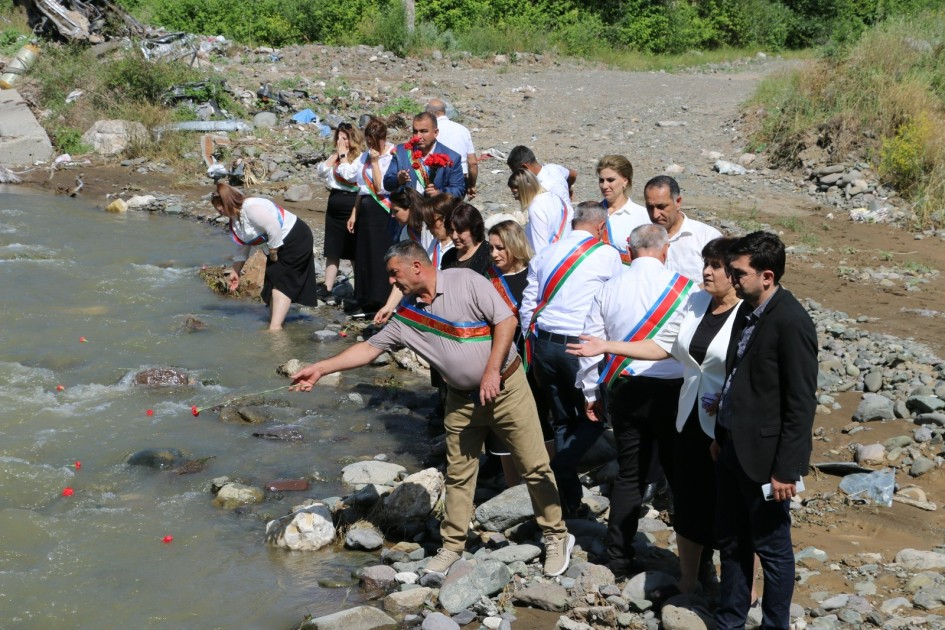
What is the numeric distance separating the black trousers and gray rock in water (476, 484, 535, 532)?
2.19 feet

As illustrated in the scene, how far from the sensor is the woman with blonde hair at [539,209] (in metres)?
6.65

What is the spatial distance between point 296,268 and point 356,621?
5.09m

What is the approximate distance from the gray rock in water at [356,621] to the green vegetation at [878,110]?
414 inches

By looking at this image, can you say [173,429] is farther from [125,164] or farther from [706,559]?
[125,164]

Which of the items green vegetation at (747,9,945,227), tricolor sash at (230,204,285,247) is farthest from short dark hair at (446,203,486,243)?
green vegetation at (747,9,945,227)

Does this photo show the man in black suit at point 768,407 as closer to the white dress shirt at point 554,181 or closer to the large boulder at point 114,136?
the white dress shirt at point 554,181

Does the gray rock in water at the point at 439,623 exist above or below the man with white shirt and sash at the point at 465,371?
below

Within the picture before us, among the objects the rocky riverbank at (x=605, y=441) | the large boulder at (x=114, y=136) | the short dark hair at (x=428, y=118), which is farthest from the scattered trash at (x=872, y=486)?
the large boulder at (x=114, y=136)

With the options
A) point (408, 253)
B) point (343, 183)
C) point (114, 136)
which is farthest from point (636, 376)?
point (114, 136)

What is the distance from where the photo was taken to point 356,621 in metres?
4.77

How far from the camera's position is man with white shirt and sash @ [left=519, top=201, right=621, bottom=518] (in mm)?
5477

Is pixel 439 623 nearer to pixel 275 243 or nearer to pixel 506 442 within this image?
pixel 506 442

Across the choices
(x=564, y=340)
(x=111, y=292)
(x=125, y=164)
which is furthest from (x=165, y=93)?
(x=564, y=340)

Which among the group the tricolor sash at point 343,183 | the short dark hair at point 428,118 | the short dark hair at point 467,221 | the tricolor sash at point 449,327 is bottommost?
the tricolor sash at point 343,183
